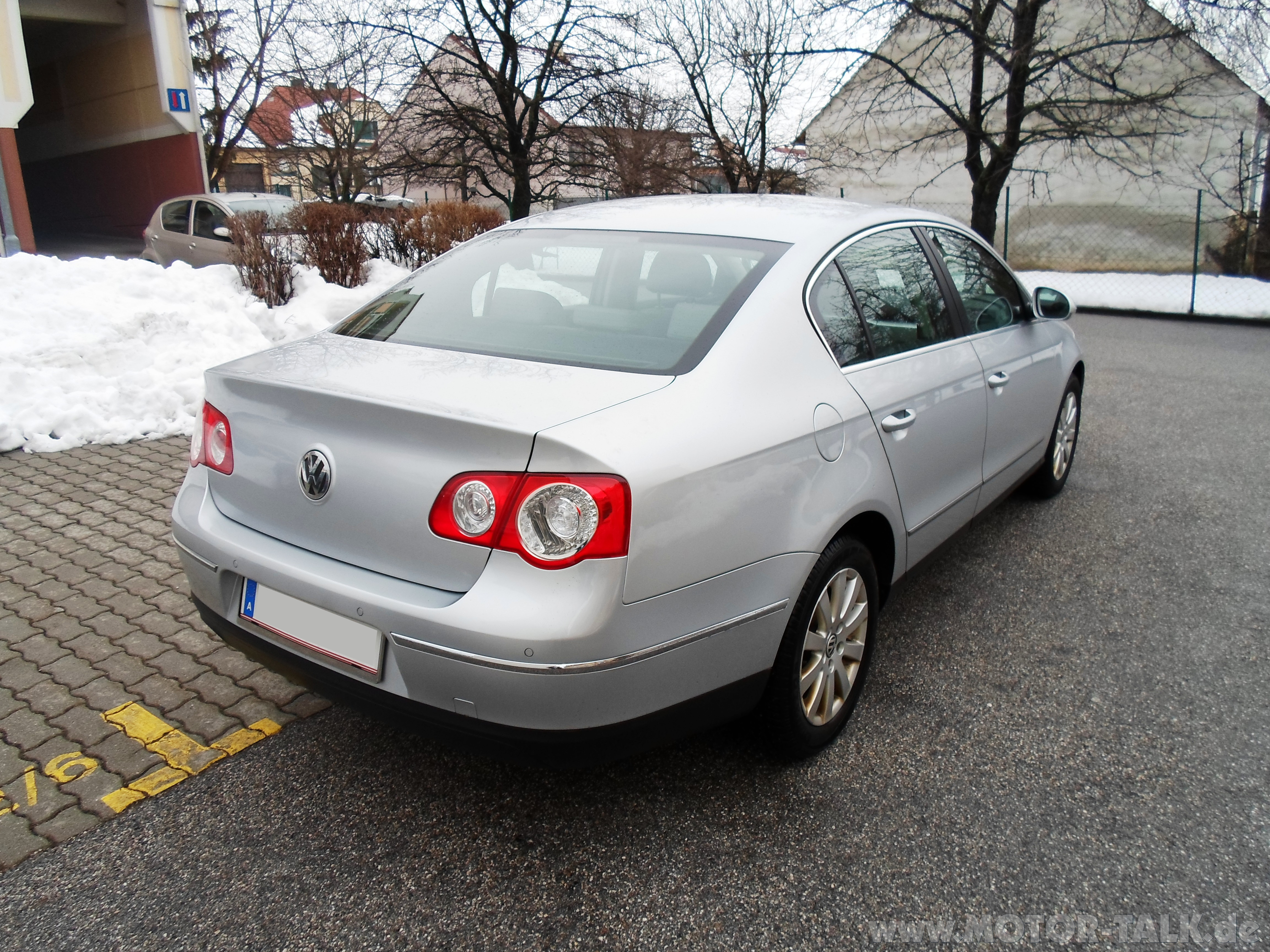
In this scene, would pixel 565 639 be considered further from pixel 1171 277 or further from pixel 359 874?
pixel 1171 277

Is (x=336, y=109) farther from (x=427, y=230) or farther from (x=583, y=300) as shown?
(x=583, y=300)

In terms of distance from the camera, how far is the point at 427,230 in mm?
10656

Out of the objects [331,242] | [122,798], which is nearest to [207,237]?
[331,242]

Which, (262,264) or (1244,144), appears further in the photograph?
(1244,144)

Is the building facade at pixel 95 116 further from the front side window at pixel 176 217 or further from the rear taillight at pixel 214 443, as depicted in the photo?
the rear taillight at pixel 214 443

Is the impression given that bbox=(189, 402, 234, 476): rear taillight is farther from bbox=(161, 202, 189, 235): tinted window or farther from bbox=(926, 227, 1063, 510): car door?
bbox=(161, 202, 189, 235): tinted window

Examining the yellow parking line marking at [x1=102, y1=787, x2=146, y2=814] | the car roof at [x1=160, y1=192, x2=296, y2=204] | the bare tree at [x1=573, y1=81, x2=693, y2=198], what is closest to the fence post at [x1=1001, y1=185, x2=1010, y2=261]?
the bare tree at [x1=573, y1=81, x2=693, y2=198]

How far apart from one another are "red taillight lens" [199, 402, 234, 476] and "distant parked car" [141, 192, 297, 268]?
9418mm

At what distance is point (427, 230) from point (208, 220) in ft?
10.9

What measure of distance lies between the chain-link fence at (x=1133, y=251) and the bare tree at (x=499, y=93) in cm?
822

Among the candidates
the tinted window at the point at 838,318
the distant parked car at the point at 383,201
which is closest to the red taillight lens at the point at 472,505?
the tinted window at the point at 838,318

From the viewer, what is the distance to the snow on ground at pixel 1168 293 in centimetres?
1420

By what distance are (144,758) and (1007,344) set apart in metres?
3.51

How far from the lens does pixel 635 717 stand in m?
2.07
